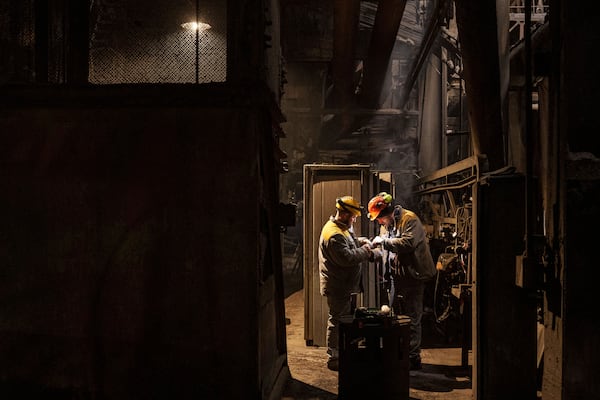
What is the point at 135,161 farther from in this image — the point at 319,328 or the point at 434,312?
the point at 434,312

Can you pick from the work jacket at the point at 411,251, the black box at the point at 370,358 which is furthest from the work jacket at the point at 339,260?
the black box at the point at 370,358

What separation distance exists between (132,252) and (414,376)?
165 inches

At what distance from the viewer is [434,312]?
828 cm

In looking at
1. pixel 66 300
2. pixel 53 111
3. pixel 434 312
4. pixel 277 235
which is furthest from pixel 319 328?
pixel 53 111

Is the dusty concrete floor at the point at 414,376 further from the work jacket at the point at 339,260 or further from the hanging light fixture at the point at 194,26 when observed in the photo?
the hanging light fixture at the point at 194,26

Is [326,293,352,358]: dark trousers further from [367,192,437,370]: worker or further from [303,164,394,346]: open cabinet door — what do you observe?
[303,164,394,346]: open cabinet door

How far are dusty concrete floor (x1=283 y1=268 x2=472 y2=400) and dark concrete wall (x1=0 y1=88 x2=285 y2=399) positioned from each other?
6.44ft

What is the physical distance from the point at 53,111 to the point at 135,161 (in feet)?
2.64

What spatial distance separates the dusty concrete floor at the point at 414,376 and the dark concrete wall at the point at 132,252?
6.44 feet

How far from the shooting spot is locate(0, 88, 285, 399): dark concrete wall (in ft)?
12.9

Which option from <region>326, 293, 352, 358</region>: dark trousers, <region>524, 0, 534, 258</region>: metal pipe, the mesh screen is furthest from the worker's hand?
<region>524, 0, 534, 258</region>: metal pipe

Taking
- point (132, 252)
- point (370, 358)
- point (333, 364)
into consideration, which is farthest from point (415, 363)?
point (132, 252)

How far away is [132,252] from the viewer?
3.99 m

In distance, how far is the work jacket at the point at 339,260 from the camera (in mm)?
6863
